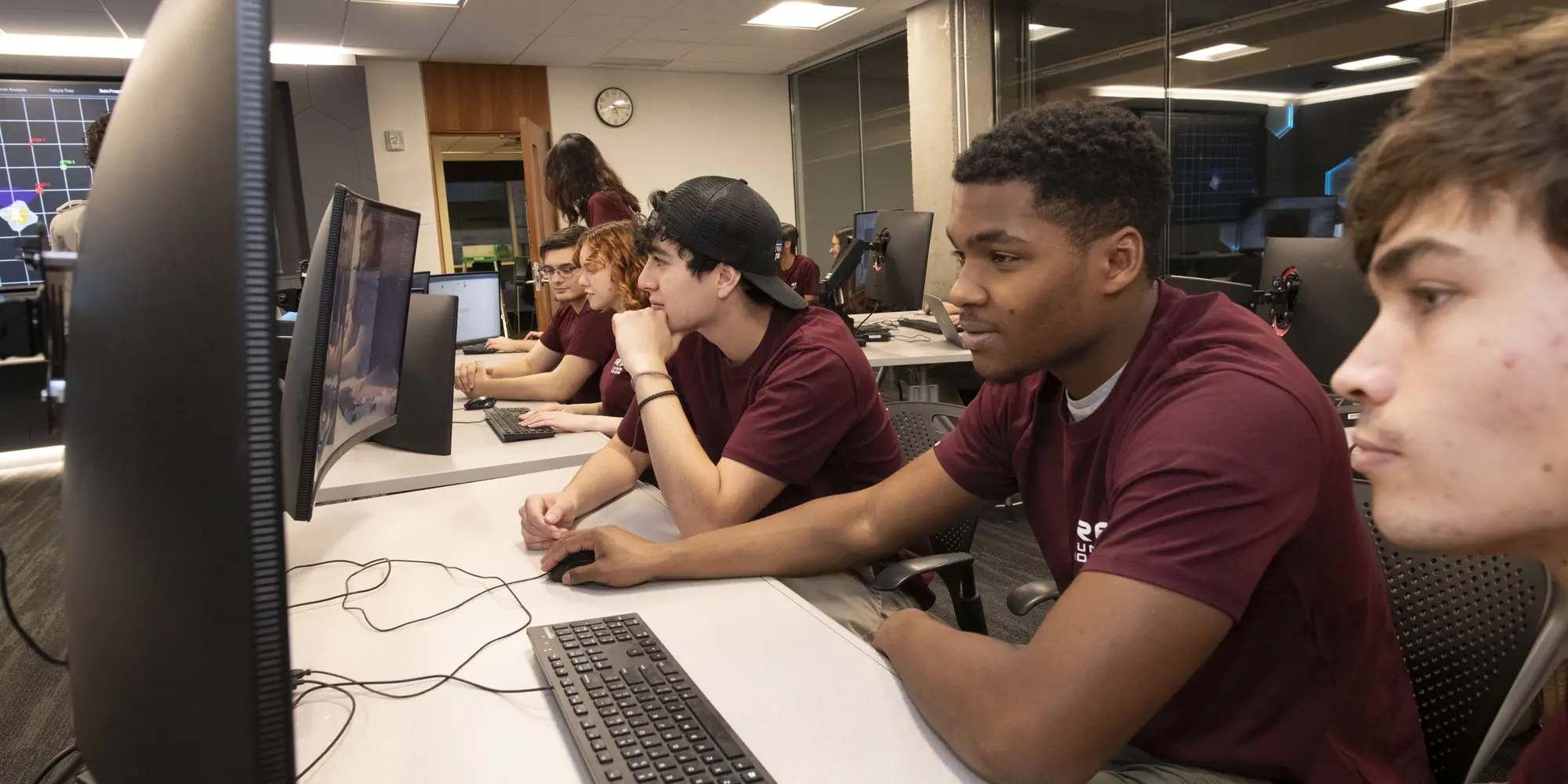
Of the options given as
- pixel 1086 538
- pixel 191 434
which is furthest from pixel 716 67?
pixel 191 434

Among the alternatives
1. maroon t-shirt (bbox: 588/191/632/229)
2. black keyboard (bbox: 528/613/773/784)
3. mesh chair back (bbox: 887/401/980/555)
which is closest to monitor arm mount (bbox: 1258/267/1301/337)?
mesh chair back (bbox: 887/401/980/555)

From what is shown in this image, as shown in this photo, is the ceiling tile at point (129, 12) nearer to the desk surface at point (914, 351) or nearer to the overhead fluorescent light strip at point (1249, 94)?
the desk surface at point (914, 351)

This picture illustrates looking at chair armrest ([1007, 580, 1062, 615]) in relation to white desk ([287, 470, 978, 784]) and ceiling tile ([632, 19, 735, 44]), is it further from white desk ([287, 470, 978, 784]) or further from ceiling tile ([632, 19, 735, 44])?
ceiling tile ([632, 19, 735, 44])

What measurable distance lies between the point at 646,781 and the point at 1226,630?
540mm

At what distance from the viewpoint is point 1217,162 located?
207 inches

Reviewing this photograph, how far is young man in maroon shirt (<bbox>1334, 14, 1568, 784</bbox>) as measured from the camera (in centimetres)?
51

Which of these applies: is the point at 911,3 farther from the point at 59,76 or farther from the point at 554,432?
the point at 59,76

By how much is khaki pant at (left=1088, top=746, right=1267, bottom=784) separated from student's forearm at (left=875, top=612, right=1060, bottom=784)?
0.37ft

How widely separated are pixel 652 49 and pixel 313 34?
7.98ft

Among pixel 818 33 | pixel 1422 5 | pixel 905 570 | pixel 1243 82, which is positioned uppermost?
pixel 818 33

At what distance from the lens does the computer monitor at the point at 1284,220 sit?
4672 mm

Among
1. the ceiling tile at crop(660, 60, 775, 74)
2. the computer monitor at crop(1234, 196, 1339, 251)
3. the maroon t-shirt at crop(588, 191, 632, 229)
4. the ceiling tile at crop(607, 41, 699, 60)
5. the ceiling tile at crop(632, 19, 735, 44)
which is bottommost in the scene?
the computer monitor at crop(1234, 196, 1339, 251)

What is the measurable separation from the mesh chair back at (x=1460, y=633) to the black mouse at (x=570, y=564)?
39.1 inches

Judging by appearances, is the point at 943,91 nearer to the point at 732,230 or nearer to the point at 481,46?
the point at 481,46
